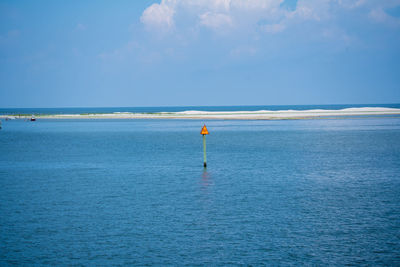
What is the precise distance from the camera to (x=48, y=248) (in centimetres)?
1402

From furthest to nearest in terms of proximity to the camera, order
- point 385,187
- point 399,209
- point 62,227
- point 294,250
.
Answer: point 385,187 → point 399,209 → point 62,227 → point 294,250

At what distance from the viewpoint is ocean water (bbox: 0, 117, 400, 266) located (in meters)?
13.3

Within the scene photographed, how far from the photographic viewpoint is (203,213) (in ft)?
58.1

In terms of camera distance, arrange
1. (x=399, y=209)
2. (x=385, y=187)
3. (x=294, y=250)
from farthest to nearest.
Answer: (x=385, y=187) < (x=399, y=209) < (x=294, y=250)

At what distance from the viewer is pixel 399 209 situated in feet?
58.8

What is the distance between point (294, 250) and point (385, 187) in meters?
11.0

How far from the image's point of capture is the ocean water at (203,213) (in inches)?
524

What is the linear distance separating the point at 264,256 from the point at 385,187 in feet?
39.1

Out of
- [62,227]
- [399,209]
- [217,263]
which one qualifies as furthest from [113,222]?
[399,209]

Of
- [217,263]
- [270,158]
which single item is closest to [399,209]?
[217,263]

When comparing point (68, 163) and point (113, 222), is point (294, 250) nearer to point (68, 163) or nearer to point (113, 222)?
point (113, 222)

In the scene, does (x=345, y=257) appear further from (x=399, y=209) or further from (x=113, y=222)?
(x=113, y=222)

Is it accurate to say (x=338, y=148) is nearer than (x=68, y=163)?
No

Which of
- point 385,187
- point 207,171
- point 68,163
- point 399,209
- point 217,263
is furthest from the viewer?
point 68,163
